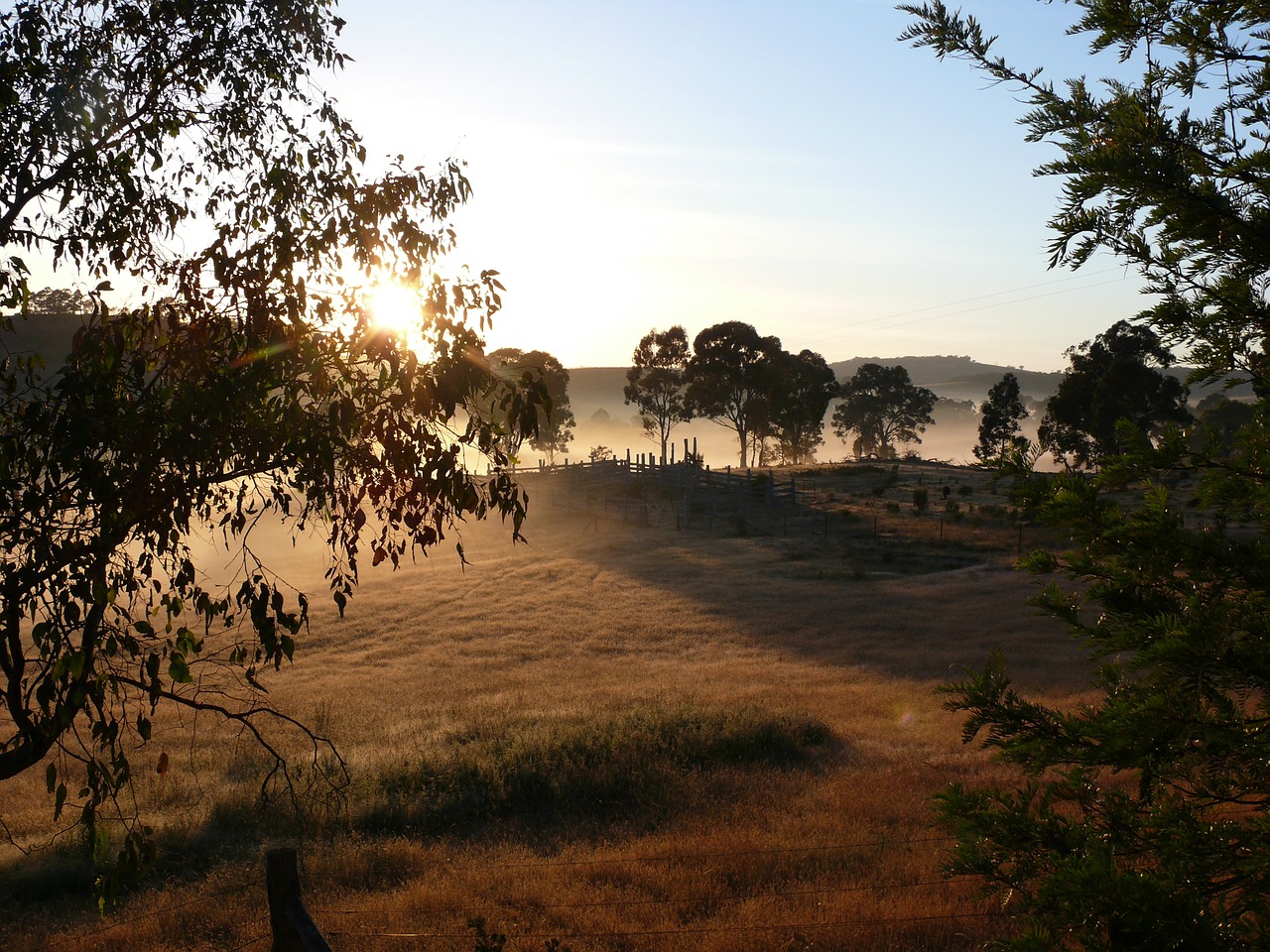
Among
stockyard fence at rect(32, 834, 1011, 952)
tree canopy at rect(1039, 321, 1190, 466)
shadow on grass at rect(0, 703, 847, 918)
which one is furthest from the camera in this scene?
tree canopy at rect(1039, 321, 1190, 466)

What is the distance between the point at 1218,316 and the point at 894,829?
781cm

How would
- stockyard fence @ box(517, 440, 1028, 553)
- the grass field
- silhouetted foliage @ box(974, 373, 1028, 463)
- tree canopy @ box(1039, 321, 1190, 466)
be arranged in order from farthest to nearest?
silhouetted foliage @ box(974, 373, 1028, 463), tree canopy @ box(1039, 321, 1190, 466), stockyard fence @ box(517, 440, 1028, 553), the grass field

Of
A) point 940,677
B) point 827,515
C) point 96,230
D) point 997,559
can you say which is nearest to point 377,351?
point 96,230

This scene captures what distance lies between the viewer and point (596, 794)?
476 inches

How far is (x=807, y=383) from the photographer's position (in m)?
76.5

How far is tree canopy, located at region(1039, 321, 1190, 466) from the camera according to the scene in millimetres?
55031

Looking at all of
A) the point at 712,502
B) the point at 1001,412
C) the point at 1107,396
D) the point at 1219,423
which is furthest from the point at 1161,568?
the point at 1219,423

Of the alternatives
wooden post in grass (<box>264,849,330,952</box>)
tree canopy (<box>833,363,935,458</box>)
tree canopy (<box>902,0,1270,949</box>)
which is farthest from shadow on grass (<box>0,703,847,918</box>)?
tree canopy (<box>833,363,935,458</box>)

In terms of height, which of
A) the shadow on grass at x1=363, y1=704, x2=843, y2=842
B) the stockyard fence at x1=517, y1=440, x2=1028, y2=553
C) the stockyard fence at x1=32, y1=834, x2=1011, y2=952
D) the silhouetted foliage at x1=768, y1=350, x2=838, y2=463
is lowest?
the shadow on grass at x1=363, y1=704, x2=843, y2=842

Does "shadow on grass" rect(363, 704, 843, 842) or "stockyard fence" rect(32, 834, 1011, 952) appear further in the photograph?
"shadow on grass" rect(363, 704, 843, 842)

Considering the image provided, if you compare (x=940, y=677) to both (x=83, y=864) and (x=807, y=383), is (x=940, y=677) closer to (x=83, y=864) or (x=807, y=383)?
(x=83, y=864)

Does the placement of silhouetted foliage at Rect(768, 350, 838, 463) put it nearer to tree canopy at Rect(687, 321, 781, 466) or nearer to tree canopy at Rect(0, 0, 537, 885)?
tree canopy at Rect(687, 321, 781, 466)

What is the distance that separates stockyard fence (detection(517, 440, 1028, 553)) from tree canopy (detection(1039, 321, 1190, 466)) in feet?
44.5

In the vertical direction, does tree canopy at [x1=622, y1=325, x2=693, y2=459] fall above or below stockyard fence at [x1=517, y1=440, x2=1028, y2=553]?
above
